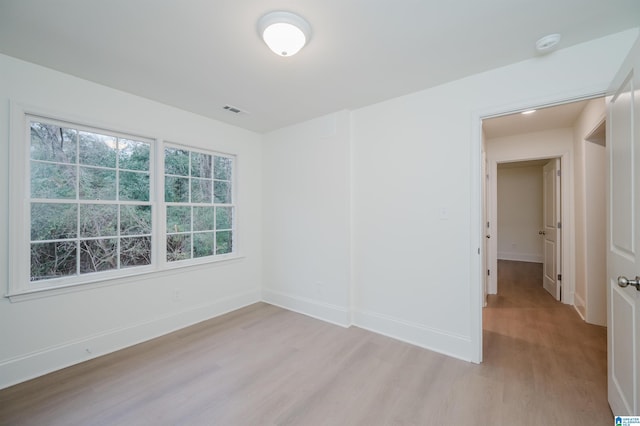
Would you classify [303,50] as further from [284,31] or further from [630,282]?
[630,282]

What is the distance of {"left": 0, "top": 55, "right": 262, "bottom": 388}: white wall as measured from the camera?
2096mm

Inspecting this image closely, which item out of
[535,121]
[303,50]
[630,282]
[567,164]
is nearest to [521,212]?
[567,164]

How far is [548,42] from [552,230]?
3540 millimetres

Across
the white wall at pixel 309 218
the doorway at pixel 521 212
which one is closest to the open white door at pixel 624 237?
the white wall at pixel 309 218

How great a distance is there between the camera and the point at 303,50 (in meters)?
2.00

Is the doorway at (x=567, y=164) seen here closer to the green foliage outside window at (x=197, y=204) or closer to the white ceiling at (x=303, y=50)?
the white ceiling at (x=303, y=50)

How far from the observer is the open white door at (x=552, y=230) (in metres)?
4.00

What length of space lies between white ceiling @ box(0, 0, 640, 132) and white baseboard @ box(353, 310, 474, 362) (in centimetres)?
241

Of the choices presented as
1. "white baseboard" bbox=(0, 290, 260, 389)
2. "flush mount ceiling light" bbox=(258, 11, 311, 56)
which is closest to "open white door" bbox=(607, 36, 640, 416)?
"flush mount ceiling light" bbox=(258, 11, 311, 56)

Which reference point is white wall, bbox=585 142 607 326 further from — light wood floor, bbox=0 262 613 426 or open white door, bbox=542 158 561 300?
open white door, bbox=542 158 561 300

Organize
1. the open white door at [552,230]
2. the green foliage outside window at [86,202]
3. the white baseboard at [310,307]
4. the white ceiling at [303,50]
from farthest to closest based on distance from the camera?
the open white door at [552,230] → the white baseboard at [310,307] → the green foliage outside window at [86,202] → the white ceiling at [303,50]

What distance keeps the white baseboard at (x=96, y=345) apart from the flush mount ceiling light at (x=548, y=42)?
4109mm

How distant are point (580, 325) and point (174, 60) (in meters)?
5.01

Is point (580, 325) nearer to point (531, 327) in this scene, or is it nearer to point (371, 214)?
point (531, 327)
